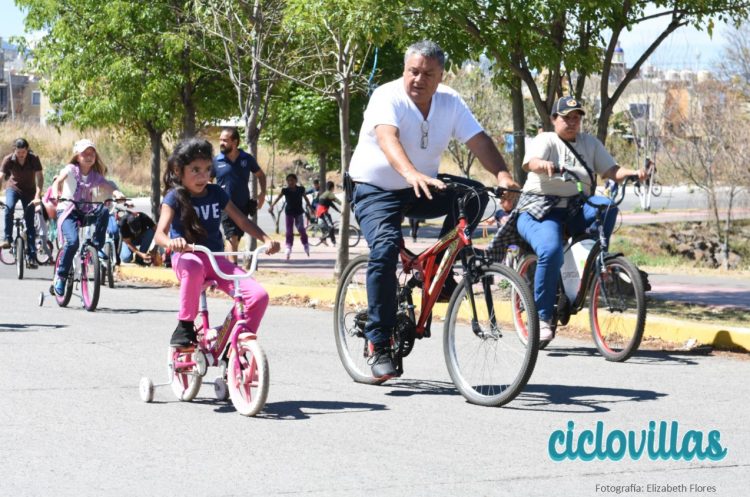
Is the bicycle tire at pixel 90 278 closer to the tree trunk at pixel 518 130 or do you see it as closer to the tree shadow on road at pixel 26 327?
the tree shadow on road at pixel 26 327

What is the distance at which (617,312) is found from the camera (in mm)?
9328

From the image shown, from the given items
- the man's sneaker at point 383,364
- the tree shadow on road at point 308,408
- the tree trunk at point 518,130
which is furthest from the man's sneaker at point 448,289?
the tree trunk at point 518,130

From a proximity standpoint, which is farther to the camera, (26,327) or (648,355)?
(26,327)

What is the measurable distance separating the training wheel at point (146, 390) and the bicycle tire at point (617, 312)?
3.36 metres

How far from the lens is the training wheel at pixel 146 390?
24.0 feet

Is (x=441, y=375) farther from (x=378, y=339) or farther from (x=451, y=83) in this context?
(x=451, y=83)

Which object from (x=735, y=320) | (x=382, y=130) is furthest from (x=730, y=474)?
(x=735, y=320)

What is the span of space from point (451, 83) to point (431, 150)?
1461 inches

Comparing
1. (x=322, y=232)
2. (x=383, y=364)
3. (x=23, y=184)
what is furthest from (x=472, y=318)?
(x=322, y=232)

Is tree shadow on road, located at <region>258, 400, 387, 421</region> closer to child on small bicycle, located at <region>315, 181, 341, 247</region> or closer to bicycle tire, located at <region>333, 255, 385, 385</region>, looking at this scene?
bicycle tire, located at <region>333, 255, 385, 385</region>

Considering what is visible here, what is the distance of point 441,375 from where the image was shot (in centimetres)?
846

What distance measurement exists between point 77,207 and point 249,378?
694 centimetres

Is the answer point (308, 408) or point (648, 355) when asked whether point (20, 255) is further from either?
point (308, 408)

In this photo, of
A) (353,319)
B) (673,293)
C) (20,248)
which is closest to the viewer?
(353,319)
